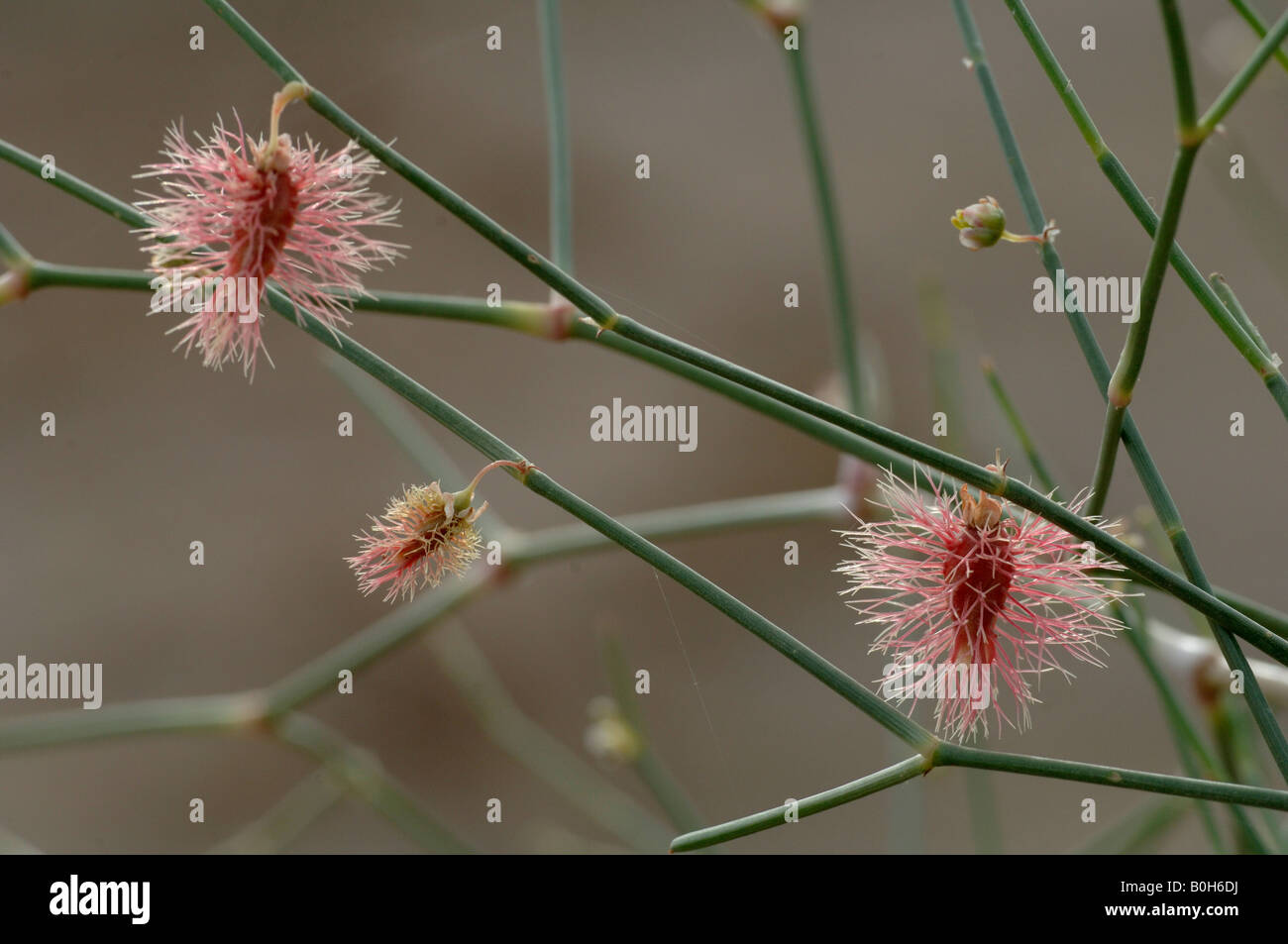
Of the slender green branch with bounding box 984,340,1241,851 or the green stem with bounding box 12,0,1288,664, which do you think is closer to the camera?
the green stem with bounding box 12,0,1288,664

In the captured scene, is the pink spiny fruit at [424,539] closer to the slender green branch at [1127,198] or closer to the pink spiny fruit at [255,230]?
the pink spiny fruit at [255,230]

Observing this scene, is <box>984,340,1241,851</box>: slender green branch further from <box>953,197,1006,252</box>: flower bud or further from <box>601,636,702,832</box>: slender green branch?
<box>601,636,702,832</box>: slender green branch

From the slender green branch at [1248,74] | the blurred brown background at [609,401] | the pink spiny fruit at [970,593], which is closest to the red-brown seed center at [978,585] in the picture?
the pink spiny fruit at [970,593]

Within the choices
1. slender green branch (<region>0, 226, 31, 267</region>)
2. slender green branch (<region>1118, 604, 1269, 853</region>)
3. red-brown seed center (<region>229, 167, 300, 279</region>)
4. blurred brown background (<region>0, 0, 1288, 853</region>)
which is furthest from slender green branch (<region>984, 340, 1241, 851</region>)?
blurred brown background (<region>0, 0, 1288, 853</region>)

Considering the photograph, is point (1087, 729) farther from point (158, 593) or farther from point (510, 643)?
point (158, 593)

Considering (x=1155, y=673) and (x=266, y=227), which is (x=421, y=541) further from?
(x=1155, y=673)
